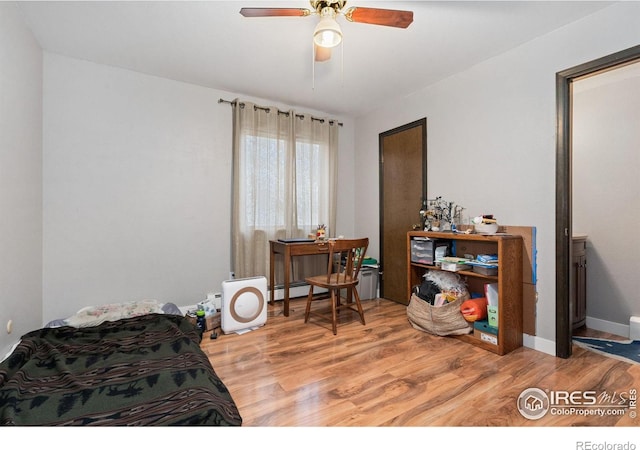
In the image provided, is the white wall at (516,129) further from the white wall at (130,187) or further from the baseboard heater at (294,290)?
the white wall at (130,187)

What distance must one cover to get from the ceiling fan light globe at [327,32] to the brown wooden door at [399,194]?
183cm

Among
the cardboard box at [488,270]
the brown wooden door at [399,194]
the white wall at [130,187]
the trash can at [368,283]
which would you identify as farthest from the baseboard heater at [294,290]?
the cardboard box at [488,270]

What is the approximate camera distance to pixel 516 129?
2.47 meters

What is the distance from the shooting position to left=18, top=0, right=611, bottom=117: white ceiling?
2021mm

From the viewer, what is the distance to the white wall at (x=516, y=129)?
2104 mm

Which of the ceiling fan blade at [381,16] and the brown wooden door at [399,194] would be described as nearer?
the ceiling fan blade at [381,16]

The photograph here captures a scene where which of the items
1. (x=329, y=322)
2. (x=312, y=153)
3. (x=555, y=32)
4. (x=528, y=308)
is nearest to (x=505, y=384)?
(x=528, y=308)

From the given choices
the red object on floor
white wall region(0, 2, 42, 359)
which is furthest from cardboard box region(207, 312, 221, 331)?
the red object on floor

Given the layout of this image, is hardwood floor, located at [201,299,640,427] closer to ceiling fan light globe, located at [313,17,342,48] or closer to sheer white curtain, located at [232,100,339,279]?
sheer white curtain, located at [232,100,339,279]

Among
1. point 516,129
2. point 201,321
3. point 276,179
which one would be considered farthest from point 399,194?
point 201,321

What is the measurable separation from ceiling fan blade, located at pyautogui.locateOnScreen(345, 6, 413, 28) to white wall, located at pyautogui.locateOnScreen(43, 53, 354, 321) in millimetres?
2121

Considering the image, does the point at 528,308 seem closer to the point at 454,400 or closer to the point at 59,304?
the point at 454,400

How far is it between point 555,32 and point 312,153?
2.54 meters

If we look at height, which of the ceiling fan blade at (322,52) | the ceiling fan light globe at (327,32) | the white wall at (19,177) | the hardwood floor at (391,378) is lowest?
the hardwood floor at (391,378)
